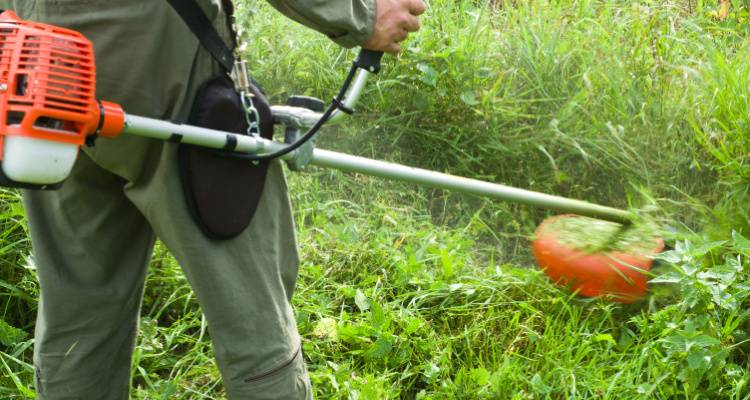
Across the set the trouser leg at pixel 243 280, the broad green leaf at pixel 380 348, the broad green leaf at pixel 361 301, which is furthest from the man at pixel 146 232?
the broad green leaf at pixel 361 301

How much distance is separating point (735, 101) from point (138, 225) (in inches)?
Result: 88.8

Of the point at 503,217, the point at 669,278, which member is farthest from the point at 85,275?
the point at 503,217

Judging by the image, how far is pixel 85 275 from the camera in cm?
199

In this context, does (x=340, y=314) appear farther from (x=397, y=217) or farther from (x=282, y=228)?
(x=282, y=228)

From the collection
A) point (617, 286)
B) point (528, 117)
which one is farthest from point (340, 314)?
point (528, 117)

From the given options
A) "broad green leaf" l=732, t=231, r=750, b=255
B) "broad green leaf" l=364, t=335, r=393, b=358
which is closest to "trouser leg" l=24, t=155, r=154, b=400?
"broad green leaf" l=364, t=335, r=393, b=358

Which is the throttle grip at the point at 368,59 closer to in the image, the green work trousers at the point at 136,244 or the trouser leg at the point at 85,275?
the green work trousers at the point at 136,244

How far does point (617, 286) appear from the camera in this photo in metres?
2.85

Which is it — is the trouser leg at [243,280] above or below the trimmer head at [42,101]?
below

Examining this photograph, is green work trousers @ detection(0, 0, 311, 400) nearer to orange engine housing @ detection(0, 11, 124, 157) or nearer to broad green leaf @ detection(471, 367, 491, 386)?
orange engine housing @ detection(0, 11, 124, 157)

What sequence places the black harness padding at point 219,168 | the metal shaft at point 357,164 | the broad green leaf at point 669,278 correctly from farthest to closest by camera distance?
the broad green leaf at point 669,278 < the black harness padding at point 219,168 < the metal shaft at point 357,164

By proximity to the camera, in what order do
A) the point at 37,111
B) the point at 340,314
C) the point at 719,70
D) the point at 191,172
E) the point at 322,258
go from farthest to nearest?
the point at 719,70 → the point at 322,258 → the point at 340,314 → the point at 191,172 → the point at 37,111

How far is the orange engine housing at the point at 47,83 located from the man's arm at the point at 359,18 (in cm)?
38

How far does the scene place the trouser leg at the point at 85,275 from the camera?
1934mm
